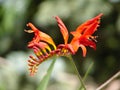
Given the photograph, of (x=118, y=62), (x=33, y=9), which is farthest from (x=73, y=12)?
(x=118, y=62)

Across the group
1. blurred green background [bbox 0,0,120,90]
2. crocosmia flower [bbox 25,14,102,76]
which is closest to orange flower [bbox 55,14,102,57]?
crocosmia flower [bbox 25,14,102,76]

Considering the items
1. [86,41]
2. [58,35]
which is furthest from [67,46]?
[58,35]

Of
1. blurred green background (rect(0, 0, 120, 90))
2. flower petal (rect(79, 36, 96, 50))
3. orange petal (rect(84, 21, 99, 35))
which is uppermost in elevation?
orange petal (rect(84, 21, 99, 35))

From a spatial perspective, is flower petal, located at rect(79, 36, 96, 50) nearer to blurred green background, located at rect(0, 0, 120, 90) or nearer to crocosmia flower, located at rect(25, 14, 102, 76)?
crocosmia flower, located at rect(25, 14, 102, 76)

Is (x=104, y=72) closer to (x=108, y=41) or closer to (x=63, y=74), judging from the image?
(x=108, y=41)

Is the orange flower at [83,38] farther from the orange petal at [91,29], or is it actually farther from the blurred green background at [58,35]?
the blurred green background at [58,35]

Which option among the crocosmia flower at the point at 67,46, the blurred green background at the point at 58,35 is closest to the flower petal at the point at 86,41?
the crocosmia flower at the point at 67,46

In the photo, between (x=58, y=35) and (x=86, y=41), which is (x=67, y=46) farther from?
(x=58, y=35)

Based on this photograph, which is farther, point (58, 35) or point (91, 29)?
point (58, 35)

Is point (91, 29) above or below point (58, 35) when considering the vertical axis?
above
